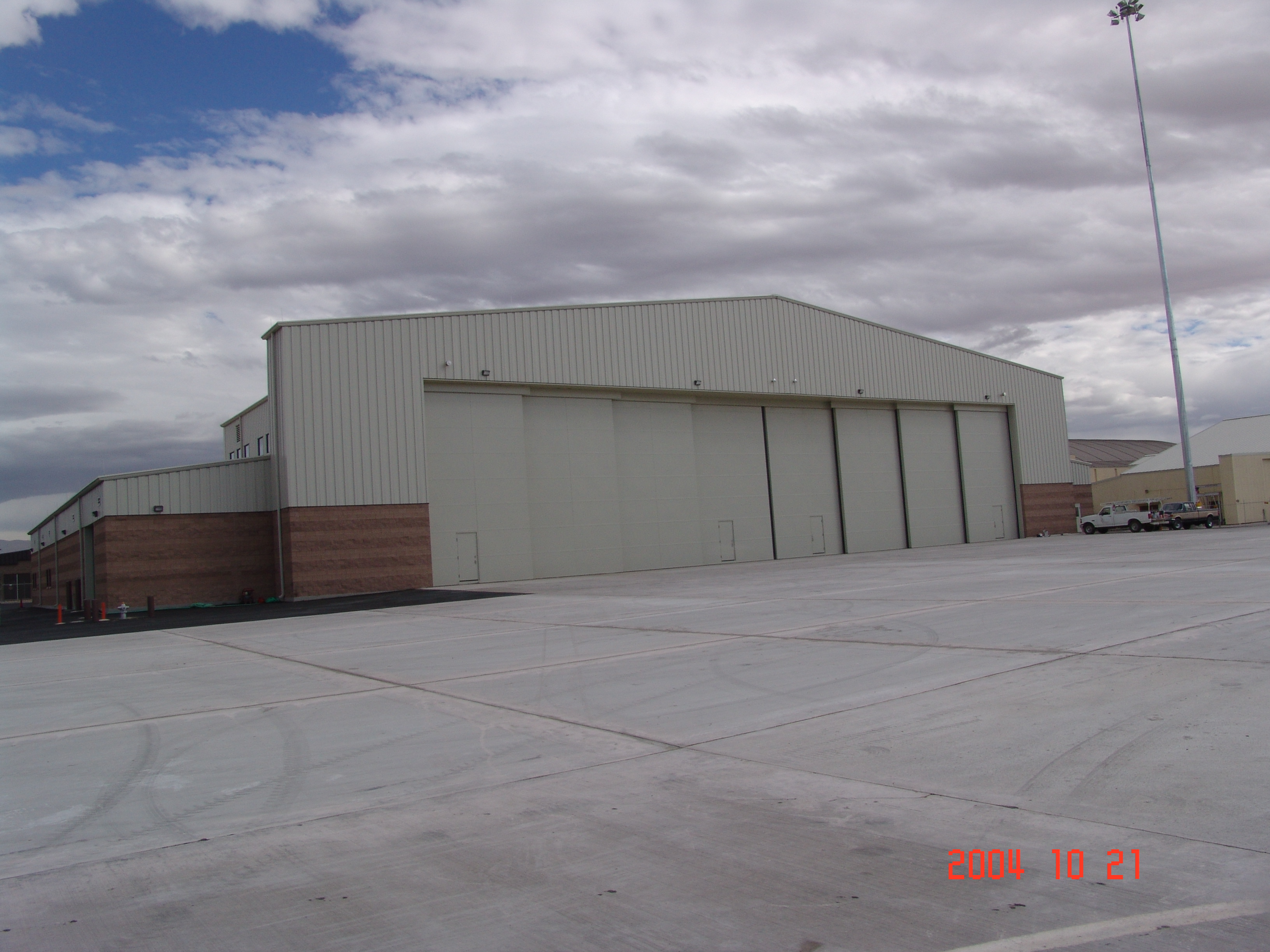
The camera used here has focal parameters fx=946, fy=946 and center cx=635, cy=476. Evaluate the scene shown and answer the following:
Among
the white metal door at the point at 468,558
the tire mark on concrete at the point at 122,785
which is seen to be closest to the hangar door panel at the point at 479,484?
the white metal door at the point at 468,558

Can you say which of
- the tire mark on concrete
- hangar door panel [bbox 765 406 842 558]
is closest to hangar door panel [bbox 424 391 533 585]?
hangar door panel [bbox 765 406 842 558]

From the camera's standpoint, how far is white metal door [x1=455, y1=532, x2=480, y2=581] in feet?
109

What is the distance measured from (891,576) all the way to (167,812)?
2026 centimetres

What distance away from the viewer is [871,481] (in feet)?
144

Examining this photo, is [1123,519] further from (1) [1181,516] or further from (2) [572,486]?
(2) [572,486]

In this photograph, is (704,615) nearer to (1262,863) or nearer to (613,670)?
(613,670)

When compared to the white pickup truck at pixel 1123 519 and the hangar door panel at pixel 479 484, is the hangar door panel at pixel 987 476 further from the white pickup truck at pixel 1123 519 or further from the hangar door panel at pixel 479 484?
the hangar door panel at pixel 479 484

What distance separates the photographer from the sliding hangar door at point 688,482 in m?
33.5

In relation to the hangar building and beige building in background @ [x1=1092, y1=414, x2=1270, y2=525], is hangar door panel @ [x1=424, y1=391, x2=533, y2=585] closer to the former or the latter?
the hangar building

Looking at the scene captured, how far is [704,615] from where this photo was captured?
54.3ft

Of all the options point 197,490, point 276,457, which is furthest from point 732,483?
point 197,490

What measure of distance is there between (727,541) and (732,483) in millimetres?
2477

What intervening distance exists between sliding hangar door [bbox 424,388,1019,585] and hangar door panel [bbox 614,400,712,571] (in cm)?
6

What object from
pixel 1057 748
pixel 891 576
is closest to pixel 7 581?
pixel 891 576
